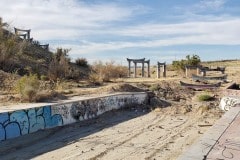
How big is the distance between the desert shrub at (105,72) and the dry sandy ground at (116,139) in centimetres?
1484

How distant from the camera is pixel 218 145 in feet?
39.9

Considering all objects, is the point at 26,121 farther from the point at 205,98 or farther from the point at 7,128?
the point at 205,98

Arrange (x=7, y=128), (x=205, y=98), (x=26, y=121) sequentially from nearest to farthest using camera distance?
(x=7, y=128) → (x=26, y=121) → (x=205, y=98)

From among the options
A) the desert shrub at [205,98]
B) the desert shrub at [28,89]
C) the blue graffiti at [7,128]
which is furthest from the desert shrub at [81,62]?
the blue graffiti at [7,128]

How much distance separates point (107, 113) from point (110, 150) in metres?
10.1

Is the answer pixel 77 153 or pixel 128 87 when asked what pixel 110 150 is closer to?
pixel 77 153

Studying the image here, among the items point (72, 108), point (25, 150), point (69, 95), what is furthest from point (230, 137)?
point (69, 95)

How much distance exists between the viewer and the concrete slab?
422 inches

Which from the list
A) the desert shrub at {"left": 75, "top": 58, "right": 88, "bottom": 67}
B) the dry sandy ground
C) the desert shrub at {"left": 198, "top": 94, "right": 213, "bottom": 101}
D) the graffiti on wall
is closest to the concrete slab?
the dry sandy ground

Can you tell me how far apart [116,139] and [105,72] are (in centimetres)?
2568

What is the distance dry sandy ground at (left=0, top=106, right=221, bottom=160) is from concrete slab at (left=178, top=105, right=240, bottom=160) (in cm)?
124

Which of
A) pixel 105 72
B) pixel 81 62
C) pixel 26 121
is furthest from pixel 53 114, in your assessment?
pixel 81 62

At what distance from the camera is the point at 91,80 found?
38.2m

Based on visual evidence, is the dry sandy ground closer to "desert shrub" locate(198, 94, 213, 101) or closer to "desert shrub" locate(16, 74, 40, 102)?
"desert shrub" locate(16, 74, 40, 102)
